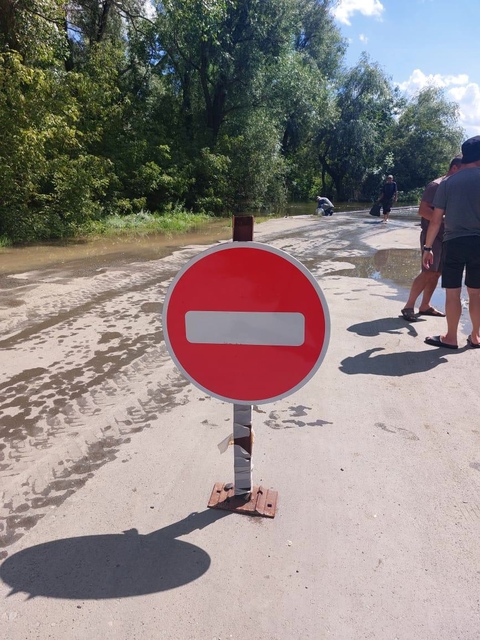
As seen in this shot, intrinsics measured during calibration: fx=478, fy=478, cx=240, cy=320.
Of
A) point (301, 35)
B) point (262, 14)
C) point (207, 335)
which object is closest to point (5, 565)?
point (207, 335)

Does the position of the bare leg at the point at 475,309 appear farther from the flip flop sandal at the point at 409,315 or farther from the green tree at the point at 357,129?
the green tree at the point at 357,129

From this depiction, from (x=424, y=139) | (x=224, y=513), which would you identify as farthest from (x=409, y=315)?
(x=424, y=139)

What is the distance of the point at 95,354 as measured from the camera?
479 centimetres

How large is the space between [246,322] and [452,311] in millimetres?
3505

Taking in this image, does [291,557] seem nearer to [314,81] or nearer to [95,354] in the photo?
[95,354]

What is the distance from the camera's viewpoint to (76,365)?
451 centimetres

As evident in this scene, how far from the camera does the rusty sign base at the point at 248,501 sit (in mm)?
2500

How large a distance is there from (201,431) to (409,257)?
9012mm

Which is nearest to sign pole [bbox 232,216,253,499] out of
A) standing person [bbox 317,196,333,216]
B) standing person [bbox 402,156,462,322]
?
standing person [bbox 402,156,462,322]

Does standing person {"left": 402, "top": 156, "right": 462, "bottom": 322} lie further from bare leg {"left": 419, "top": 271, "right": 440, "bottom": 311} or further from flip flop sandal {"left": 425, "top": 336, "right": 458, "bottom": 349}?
flip flop sandal {"left": 425, "top": 336, "right": 458, "bottom": 349}

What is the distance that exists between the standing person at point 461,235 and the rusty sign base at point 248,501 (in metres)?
3.18

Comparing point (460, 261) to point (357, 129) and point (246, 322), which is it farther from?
point (357, 129)

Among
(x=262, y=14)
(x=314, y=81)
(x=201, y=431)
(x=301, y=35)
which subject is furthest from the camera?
(x=301, y=35)

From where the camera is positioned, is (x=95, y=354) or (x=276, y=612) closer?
(x=276, y=612)
